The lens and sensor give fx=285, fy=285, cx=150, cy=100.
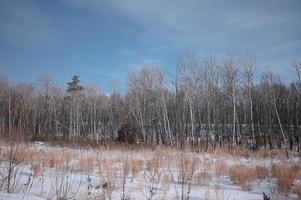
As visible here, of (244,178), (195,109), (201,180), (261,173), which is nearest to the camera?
(201,180)

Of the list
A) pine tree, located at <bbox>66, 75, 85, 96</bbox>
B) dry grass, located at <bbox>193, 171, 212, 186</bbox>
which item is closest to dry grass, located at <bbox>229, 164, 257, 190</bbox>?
dry grass, located at <bbox>193, 171, 212, 186</bbox>

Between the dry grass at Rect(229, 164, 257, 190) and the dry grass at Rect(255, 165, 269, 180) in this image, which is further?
the dry grass at Rect(255, 165, 269, 180)

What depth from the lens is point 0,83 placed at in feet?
169

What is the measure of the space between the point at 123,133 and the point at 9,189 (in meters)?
19.5

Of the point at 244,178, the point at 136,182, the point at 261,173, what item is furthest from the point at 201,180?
the point at 261,173

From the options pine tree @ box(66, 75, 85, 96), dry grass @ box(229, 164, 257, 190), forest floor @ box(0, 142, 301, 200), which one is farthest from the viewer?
pine tree @ box(66, 75, 85, 96)

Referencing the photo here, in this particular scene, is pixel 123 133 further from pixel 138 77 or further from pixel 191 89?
pixel 138 77

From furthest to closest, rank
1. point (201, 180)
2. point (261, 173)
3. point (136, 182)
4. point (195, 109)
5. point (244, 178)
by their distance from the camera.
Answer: point (195, 109), point (261, 173), point (244, 178), point (201, 180), point (136, 182)

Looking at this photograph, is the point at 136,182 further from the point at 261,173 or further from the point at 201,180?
the point at 261,173

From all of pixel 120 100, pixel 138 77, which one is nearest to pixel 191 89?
pixel 138 77

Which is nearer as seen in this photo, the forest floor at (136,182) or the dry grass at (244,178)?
the forest floor at (136,182)

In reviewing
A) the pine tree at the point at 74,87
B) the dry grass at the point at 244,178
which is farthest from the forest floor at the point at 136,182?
the pine tree at the point at 74,87

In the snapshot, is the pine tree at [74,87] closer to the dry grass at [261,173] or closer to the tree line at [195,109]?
the tree line at [195,109]

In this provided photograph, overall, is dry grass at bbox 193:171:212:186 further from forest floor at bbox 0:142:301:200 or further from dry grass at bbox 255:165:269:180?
dry grass at bbox 255:165:269:180
